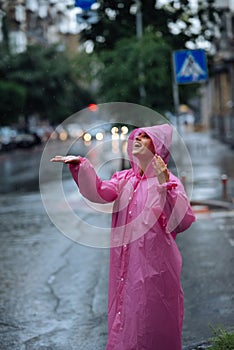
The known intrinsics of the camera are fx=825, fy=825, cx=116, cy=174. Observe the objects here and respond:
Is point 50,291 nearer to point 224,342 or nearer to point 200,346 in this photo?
point 200,346

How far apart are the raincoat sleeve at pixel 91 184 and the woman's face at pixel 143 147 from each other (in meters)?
0.24

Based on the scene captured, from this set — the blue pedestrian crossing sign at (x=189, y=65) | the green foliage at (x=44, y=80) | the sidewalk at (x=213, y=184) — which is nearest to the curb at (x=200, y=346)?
the sidewalk at (x=213, y=184)

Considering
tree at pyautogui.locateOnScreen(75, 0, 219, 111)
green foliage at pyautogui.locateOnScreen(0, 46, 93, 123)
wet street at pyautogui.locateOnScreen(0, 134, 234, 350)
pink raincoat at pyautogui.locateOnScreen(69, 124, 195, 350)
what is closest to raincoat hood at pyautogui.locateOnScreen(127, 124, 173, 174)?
pink raincoat at pyautogui.locateOnScreen(69, 124, 195, 350)

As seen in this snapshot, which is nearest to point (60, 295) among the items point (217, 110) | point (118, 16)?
point (118, 16)

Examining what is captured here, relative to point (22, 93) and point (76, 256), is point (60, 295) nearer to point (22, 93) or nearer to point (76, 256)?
A: point (76, 256)

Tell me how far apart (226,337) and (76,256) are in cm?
580

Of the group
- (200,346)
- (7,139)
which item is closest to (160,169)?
(200,346)

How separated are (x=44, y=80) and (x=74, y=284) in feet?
205

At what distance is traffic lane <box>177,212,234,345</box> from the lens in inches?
288

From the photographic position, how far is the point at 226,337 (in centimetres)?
561

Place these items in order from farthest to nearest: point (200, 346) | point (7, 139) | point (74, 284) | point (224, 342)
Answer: point (7, 139), point (74, 284), point (200, 346), point (224, 342)

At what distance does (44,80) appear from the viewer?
7088 centimetres

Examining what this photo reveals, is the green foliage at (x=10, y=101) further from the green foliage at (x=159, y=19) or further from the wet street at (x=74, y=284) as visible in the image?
the wet street at (x=74, y=284)

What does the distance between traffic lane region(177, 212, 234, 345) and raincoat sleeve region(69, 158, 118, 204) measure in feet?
5.47
